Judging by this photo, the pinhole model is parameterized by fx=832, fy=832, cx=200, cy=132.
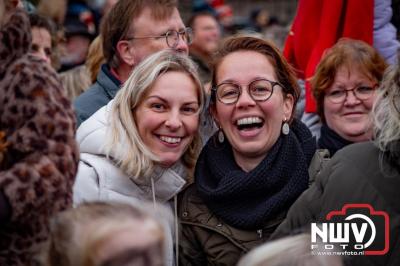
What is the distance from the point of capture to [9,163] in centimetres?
282

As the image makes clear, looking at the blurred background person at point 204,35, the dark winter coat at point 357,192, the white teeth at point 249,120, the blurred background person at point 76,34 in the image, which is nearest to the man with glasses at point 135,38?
the white teeth at point 249,120

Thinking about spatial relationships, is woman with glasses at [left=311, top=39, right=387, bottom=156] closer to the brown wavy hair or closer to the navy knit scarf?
the brown wavy hair

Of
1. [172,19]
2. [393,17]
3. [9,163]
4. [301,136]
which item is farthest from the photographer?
[393,17]

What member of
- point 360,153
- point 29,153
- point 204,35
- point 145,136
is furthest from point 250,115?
point 204,35

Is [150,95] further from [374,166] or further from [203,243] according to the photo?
[374,166]

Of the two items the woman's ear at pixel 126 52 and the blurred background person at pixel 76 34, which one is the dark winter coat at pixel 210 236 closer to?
the woman's ear at pixel 126 52

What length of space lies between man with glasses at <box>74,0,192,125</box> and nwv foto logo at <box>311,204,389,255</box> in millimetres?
1845

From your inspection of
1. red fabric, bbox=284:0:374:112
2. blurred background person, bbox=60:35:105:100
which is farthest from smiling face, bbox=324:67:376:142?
blurred background person, bbox=60:35:105:100

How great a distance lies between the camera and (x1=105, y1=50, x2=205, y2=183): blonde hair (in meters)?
3.79

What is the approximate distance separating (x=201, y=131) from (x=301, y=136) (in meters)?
0.52

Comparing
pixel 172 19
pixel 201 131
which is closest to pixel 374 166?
pixel 201 131

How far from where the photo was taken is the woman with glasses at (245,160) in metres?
3.79

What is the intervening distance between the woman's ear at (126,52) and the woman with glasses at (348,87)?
1098 mm

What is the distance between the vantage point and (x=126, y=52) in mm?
5004
